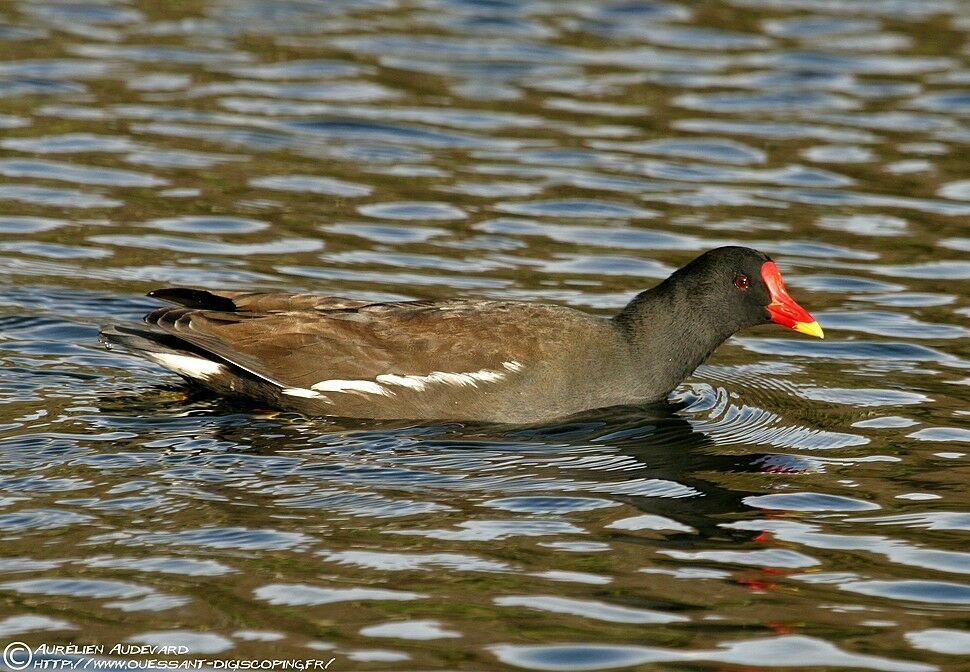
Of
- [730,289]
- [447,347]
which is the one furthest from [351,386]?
[730,289]


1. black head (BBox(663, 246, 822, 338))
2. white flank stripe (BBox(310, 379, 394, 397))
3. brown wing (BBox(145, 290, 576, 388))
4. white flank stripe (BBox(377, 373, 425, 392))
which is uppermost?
black head (BBox(663, 246, 822, 338))

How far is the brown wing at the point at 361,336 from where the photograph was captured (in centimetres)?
768

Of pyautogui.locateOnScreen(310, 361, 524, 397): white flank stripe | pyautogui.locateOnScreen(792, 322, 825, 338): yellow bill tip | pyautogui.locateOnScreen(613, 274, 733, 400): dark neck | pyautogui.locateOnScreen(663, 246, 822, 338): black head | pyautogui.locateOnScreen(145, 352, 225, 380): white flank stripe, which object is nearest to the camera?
pyautogui.locateOnScreen(310, 361, 524, 397): white flank stripe

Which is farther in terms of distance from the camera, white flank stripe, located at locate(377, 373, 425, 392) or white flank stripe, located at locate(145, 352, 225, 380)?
white flank stripe, located at locate(145, 352, 225, 380)

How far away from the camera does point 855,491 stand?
274 inches

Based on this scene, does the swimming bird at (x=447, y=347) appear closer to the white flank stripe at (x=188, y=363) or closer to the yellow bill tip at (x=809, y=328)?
the white flank stripe at (x=188, y=363)

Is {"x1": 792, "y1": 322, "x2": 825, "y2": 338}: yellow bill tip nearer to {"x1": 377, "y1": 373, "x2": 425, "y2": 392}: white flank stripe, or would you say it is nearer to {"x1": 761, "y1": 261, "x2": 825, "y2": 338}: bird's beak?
{"x1": 761, "y1": 261, "x2": 825, "y2": 338}: bird's beak

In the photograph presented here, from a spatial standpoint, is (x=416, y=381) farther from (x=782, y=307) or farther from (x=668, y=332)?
(x=782, y=307)

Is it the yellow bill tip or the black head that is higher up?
the black head

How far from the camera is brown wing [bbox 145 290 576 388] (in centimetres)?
768

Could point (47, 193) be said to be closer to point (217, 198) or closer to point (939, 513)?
point (217, 198)

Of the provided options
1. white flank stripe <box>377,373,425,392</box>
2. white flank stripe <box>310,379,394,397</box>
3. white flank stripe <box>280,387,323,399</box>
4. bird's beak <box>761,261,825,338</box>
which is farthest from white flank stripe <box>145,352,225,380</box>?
bird's beak <box>761,261,825,338</box>

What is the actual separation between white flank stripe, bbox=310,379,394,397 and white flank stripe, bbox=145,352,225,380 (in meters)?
0.53

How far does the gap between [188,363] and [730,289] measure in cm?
270
